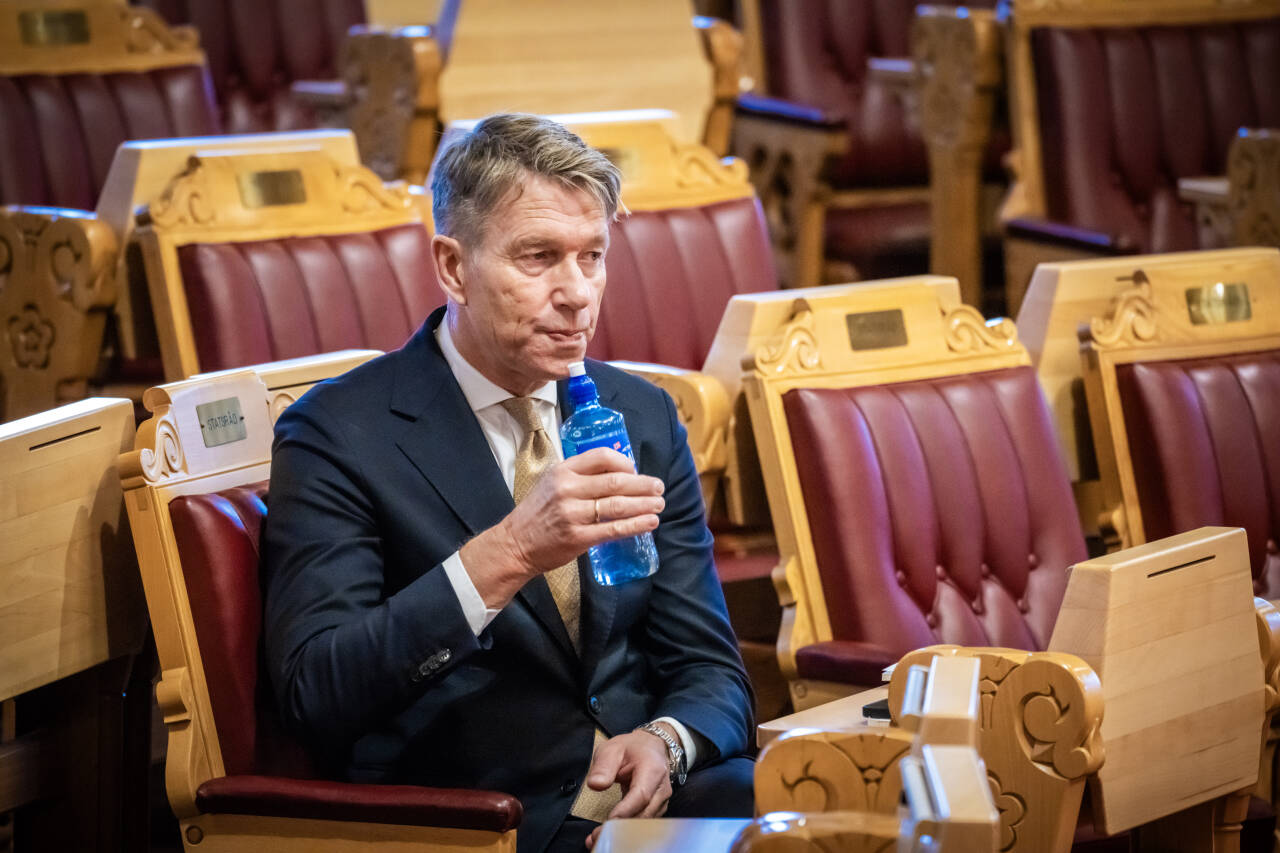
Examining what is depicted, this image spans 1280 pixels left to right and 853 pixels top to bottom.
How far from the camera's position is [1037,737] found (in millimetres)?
1407

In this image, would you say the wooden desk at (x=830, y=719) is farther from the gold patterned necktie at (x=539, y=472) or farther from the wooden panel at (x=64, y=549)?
the wooden panel at (x=64, y=549)

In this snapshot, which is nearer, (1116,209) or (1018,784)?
(1018,784)

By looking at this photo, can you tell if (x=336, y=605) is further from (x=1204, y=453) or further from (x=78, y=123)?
(x=78, y=123)

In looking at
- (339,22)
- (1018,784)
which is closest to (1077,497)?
(1018,784)

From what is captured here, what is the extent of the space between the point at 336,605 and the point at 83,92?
6.98 feet

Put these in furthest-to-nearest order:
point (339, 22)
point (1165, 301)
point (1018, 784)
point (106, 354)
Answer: point (339, 22) < point (106, 354) < point (1165, 301) < point (1018, 784)

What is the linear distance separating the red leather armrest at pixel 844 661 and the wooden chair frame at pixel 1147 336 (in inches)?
22.4

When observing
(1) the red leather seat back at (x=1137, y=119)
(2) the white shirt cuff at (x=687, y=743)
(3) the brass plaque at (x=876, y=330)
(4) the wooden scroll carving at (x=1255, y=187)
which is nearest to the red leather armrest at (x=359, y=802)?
(2) the white shirt cuff at (x=687, y=743)

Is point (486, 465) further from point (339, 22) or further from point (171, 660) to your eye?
point (339, 22)

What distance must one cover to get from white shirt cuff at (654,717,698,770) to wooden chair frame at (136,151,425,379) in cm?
112

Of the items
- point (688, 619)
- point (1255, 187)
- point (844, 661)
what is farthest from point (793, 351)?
point (1255, 187)

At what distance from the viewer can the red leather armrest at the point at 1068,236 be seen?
3029 millimetres

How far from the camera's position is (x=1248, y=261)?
2445mm

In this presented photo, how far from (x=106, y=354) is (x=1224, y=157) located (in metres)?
2.36
